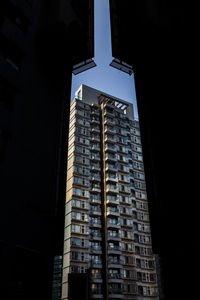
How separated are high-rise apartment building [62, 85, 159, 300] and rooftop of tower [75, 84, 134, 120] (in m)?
0.28

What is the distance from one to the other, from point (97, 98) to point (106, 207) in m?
26.4

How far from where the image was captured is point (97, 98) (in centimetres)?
6600

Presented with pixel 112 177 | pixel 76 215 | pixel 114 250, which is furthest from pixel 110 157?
pixel 114 250

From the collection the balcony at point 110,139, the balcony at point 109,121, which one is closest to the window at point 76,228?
the balcony at point 110,139

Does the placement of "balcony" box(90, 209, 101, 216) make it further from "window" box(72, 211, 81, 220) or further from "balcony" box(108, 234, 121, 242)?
"balcony" box(108, 234, 121, 242)

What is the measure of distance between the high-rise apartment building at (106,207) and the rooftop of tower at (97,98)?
279 millimetres

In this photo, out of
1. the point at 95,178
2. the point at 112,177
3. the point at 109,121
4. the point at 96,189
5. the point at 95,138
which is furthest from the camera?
the point at 109,121

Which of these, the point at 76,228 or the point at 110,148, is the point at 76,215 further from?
the point at 110,148

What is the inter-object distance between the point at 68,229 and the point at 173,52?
36.7 meters

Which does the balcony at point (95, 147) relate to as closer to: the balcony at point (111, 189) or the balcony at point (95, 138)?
the balcony at point (95, 138)

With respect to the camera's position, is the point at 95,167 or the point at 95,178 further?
the point at 95,167

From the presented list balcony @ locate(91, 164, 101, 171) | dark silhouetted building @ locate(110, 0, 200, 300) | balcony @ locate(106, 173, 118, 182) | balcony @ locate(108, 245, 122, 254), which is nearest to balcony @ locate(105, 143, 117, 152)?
balcony @ locate(91, 164, 101, 171)

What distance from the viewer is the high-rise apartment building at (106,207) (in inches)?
1779

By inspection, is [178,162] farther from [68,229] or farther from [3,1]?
[68,229]
